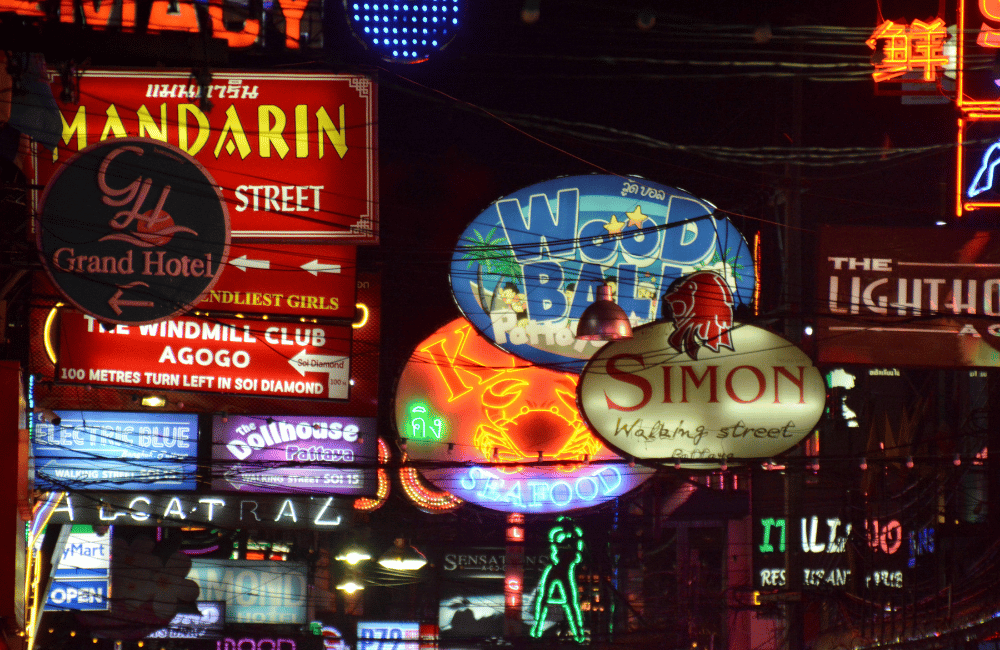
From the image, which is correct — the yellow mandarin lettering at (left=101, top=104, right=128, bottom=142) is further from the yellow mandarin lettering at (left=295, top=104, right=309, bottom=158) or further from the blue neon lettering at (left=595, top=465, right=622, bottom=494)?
the blue neon lettering at (left=595, top=465, right=622, bottom=494)

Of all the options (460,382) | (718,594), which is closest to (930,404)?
(718,594)

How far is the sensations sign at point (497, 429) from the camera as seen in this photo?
17625 millimetres

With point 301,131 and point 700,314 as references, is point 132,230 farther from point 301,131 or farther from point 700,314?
point 700,314

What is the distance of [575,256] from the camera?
17781 mm

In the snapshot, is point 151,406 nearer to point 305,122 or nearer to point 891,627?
point 305,122

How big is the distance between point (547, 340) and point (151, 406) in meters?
7.34

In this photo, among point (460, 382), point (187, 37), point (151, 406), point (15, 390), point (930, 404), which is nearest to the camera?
point (187, 37)

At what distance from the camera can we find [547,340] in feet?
57.1

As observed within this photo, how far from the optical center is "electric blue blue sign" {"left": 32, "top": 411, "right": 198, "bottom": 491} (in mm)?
19328

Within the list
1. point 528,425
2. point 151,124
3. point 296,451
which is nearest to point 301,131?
point 151,124

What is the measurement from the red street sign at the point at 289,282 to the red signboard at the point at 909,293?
23.8ft

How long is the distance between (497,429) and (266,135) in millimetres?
5990

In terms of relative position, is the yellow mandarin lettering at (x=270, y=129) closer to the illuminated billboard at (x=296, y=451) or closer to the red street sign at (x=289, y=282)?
the red street sign at (x=289, y=282)

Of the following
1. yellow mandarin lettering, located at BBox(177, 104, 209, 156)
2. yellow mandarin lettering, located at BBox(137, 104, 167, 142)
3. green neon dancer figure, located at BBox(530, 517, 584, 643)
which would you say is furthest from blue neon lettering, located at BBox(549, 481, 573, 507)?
yellow mandarin lettering, located at BBox(137, 104, 167, 142)
